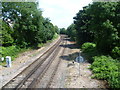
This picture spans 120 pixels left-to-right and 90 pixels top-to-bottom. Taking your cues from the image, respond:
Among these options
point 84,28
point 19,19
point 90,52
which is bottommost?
point 90,52

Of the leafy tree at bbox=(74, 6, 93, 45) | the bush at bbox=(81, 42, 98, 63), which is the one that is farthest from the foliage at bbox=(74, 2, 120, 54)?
the leafy tree at bbox=(74, 6, 93, 45)

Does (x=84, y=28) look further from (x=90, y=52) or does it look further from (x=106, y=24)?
(x=106, y=24)

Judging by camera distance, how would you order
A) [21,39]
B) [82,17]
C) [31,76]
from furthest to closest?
1. [82,17]
2. [21,39]
3. [31,76]

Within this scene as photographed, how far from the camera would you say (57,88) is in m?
10.1

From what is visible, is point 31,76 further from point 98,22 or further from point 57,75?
point 98,22

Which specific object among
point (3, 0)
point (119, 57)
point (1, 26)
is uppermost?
point (3, 0)

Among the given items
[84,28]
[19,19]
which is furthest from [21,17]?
[84,28]

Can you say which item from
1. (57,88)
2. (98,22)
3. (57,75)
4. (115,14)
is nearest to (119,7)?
(115,14)

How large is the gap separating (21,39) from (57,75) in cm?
1806

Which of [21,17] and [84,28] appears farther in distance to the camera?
[84,28]

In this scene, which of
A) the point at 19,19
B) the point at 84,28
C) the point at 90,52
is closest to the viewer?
the point at 90,52

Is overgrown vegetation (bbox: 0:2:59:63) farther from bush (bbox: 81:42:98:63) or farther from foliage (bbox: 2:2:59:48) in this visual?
bush (bbox: 81:42:98:63)

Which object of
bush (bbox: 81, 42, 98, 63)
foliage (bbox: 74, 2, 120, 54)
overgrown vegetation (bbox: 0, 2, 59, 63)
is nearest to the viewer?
foliage (bbox: 74, 2, 120, 54)

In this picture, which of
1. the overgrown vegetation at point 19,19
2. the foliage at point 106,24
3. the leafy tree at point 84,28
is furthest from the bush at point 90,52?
the overgrown vegetation at point 19,19
